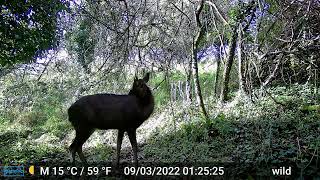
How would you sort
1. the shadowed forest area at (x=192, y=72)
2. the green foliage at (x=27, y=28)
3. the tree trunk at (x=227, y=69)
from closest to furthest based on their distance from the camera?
the shadowed forest area at (x=192, y=72) < the green foliage at (x=27, y=28) < the tree trunk at (x=227, y=69)

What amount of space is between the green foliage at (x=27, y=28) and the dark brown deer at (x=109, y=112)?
255 centimetres

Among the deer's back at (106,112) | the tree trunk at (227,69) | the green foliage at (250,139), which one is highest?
the tree trunk at (227,69)

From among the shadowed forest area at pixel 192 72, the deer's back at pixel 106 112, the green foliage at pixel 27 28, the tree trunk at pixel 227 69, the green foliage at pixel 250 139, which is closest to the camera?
the deer's back at pixel 106 112

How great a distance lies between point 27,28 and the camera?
250 inches

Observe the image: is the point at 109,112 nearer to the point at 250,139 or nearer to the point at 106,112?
the point at 106,112

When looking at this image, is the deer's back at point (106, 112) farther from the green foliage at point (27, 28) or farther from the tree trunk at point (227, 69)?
the tree trunk at point (227, 69)

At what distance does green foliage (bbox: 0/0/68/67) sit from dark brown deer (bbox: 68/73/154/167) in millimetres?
2549

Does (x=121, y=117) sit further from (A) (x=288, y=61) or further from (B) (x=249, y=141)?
(A) (x=288, y=61)

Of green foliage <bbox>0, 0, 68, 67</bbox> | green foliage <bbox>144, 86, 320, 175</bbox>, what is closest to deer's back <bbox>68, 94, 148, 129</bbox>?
green foliage <bbox>144, 86, 320, 175</bbox>

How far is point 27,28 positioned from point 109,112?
3.35m

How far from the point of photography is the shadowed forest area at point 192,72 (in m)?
5.13

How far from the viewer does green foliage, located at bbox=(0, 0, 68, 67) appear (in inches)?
237

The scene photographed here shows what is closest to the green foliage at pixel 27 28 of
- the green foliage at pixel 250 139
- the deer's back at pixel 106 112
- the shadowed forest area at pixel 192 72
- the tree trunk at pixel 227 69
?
the shadowed forest area at pixel 192 72

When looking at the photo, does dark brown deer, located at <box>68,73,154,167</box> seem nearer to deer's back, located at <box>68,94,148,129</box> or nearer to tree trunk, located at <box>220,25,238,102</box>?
deer's back, located at <box>68,94,148,129</box>
